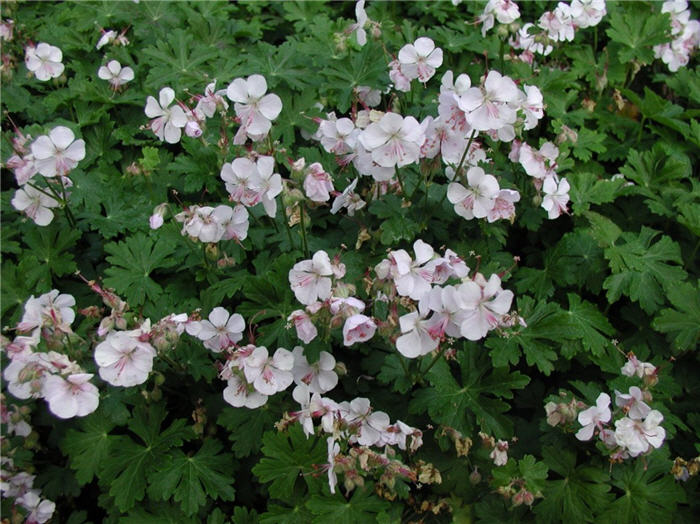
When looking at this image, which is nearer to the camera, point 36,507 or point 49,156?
point 36,507

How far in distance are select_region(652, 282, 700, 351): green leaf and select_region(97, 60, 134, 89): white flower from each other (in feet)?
9.88

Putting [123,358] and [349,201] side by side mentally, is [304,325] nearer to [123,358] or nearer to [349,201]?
[123,358]

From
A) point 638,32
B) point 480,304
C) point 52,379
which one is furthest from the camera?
point 638,32

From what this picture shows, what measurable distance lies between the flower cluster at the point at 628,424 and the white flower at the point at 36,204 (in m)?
2.51

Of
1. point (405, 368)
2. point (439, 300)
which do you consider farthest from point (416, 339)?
point (405, 368)

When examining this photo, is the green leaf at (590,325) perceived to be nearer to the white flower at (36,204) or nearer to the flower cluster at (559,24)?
the flower cluster at (559,24)

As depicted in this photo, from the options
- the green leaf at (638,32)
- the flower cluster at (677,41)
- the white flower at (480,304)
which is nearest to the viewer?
the white flower at (480,304)

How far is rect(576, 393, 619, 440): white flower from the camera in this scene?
92.2 inches

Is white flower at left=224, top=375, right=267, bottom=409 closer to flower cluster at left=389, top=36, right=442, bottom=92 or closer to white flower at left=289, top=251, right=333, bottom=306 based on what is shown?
white flower at left=289, top=251, right=333, bottom=306

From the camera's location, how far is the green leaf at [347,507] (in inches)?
92.3

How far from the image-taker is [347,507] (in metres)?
2.39

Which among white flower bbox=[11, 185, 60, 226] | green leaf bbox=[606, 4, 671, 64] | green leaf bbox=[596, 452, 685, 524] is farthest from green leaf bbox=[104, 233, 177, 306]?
green leaf bbox=[606, 4, 671, 64]

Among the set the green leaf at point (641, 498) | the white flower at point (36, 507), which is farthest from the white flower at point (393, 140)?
the white flower at point (36, 507)

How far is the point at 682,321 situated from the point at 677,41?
206 centimetres
